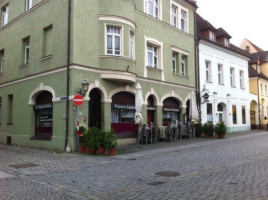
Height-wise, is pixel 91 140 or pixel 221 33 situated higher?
pixel 221 33

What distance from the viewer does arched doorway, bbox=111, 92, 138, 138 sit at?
17.4 metres

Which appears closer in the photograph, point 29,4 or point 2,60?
point 29,4

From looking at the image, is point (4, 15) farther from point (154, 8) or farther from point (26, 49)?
point (154, 8)

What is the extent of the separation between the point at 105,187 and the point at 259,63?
3954 centimetres

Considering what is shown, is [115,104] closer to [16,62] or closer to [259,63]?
[16,62]

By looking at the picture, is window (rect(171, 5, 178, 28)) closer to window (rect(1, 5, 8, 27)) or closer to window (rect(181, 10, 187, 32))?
window (rect(181, 10, 187, 32))

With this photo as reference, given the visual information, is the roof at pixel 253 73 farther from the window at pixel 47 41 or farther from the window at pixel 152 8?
the window at pixel 47 41

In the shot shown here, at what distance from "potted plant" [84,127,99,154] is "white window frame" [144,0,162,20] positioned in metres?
10.6

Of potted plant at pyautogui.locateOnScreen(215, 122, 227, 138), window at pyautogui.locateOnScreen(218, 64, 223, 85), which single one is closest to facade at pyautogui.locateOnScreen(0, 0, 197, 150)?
potted plant at pyautogui.locateOnScreen(215, 122, 227, 138)

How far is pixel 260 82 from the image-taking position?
38.8 metres

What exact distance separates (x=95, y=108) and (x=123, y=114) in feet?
7.19

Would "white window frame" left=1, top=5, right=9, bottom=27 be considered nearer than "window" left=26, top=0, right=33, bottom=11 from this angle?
No

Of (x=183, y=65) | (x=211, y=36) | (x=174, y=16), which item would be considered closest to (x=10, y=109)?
(x=183, y=65)

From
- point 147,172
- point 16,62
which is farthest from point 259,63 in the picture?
point 147,172
